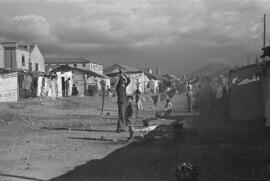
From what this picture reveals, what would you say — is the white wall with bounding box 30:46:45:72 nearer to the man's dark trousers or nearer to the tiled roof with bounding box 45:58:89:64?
the tiled roof with bounding box 45:58:89:64

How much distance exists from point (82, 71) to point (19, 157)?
41.4m

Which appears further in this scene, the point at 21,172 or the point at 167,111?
the point at 167,111

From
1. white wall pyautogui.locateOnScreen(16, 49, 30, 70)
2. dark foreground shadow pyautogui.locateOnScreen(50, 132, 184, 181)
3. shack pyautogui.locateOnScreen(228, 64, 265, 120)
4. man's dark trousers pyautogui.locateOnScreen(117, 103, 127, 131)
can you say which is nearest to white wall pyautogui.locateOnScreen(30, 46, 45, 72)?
white wall pyautogui.locateOnScreen(16, 49, 30, 70)

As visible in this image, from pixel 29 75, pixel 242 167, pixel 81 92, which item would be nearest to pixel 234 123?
pixel 242 167

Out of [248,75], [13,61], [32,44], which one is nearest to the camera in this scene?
[248,75]

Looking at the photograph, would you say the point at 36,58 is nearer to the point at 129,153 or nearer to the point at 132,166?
the point at 129,153

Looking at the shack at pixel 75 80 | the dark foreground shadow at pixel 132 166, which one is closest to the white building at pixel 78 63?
the shack at pixel 75 80

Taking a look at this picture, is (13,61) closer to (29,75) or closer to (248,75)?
(29,75)

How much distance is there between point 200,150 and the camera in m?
10.3

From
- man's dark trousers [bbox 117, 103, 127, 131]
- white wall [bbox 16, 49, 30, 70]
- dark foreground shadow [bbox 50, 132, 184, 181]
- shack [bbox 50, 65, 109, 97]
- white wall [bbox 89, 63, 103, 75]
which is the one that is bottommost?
dark foreground shadow [bbox 50, 132, 184, 181]

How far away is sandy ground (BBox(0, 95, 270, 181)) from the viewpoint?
775 centimetres

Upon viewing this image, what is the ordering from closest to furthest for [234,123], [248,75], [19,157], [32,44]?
[19,157] < [234,123] < [248,75] < [32,44]

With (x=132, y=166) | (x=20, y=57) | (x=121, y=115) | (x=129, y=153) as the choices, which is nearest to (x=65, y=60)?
(x=20, y=57)

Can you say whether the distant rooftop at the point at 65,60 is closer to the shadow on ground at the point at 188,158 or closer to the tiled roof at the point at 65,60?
the tiled roof at the point at 65,60
